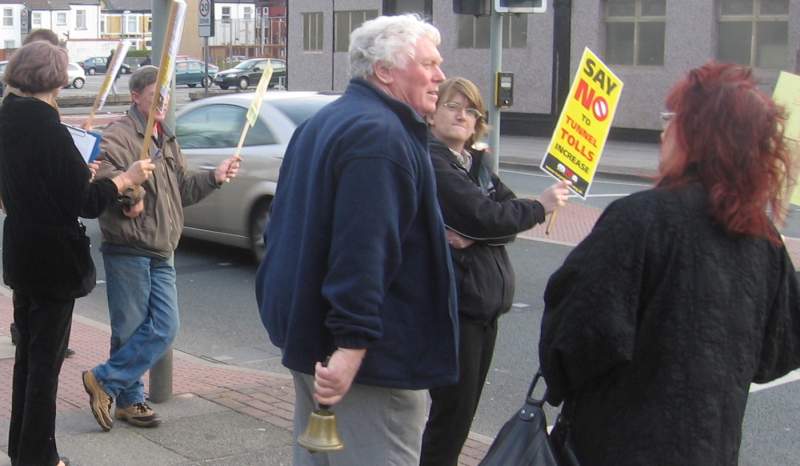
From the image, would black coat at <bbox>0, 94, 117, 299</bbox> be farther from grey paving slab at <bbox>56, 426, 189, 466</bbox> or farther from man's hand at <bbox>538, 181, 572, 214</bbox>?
man's hand at <bbox>538, 181, 572, 214</bbox>

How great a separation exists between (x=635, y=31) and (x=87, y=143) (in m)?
23.7

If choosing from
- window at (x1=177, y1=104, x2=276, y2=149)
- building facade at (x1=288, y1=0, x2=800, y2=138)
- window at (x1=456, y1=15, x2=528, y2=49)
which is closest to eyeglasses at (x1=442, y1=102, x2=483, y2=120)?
window at (x1=177, y1=104, x2=276, y2=149)

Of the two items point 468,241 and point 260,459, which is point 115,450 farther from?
point 468,241

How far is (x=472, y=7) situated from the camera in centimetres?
1127

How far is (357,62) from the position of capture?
309 centimetres

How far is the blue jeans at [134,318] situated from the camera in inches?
206

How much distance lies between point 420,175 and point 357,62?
36 centimetres

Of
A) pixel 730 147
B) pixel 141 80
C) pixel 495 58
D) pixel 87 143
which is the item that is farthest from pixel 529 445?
pixel 495 58

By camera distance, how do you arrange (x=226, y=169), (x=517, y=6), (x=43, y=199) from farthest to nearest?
(x=517, y=6)
(x=226, y=169)
(x=43, y=199)

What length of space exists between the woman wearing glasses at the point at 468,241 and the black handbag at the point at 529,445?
1.15 meters

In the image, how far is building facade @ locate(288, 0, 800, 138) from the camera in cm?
2472

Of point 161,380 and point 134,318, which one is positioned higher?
point 134,318

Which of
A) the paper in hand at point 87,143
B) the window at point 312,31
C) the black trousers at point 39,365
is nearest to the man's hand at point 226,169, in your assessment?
the paper in hand at point 87,143

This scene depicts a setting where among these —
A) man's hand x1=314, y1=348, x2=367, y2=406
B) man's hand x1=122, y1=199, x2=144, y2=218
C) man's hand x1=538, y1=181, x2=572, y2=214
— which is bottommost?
man's hand x1=314, y1=348, x2=367, y2=406
